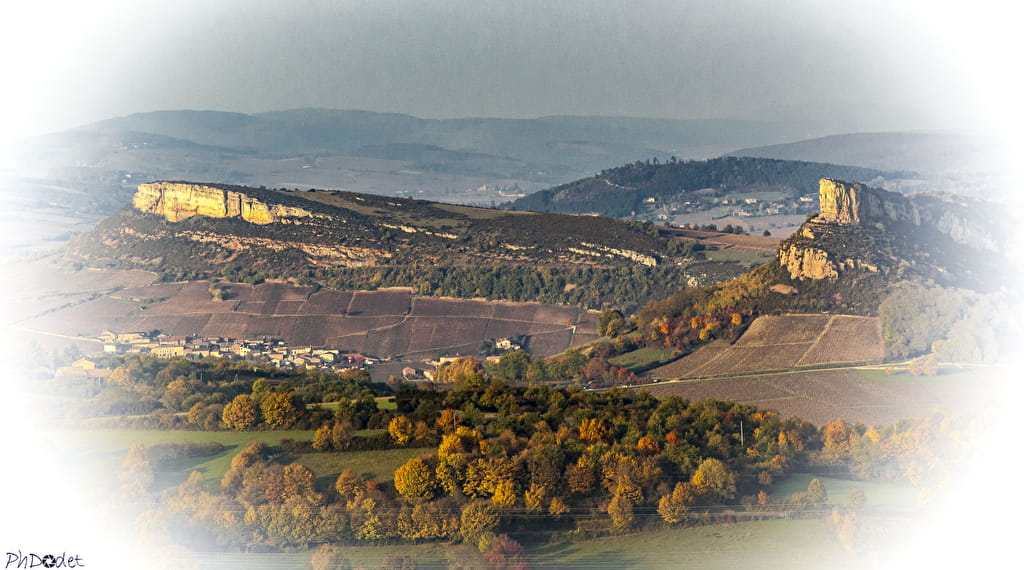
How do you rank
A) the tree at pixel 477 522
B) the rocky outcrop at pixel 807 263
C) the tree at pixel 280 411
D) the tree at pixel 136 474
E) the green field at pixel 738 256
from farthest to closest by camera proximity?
the green field at pixel 738 256, the rocky outcrop at pixel 807 263, the tree at pixel 280 411, the tree at pixel 136 474, the tree at pixel 477 522

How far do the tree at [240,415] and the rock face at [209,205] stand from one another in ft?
155

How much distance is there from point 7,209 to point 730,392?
9267cm

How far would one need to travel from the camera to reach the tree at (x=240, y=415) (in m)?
34.1

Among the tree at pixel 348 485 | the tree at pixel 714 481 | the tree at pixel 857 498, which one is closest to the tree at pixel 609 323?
the tree at pixel 714 481

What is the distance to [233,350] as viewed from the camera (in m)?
56.0

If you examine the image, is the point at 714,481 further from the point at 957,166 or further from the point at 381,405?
the point at 957,166

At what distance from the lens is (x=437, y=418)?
34.0m

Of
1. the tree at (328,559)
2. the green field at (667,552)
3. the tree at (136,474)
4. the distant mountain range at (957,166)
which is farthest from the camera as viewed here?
the distant mountain range at (957,166)

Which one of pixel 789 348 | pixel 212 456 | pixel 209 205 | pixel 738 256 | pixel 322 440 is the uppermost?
pixel 209 205

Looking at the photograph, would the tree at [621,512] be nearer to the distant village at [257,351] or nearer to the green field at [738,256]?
the distant village at [257,351]

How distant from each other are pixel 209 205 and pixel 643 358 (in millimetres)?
42783

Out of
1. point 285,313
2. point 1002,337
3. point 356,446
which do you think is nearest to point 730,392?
point 1002,337

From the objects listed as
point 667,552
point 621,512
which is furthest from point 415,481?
point 667,552

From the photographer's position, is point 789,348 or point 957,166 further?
point 957,166
